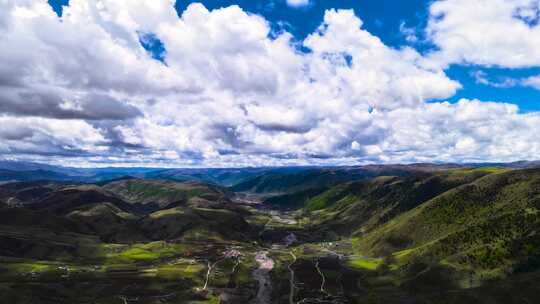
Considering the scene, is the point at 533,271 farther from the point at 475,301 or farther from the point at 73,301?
the point at 73,301

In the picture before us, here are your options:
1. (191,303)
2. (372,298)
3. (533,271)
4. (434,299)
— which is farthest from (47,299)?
(533,271)

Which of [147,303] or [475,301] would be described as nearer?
[475,301]

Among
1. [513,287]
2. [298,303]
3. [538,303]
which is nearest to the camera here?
[538,303]

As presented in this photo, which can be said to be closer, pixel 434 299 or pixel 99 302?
pixel 434 299

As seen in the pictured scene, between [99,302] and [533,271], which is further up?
[533,271]

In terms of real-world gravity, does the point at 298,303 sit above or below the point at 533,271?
below

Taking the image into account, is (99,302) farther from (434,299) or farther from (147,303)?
(434,299)

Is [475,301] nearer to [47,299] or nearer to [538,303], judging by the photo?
[538,303]

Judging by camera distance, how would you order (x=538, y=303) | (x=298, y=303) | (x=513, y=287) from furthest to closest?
(x=298, y=303), (x=513, y=287), (x=538, y=303)

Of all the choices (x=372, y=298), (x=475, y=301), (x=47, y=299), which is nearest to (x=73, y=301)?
(x=47, y=299)
